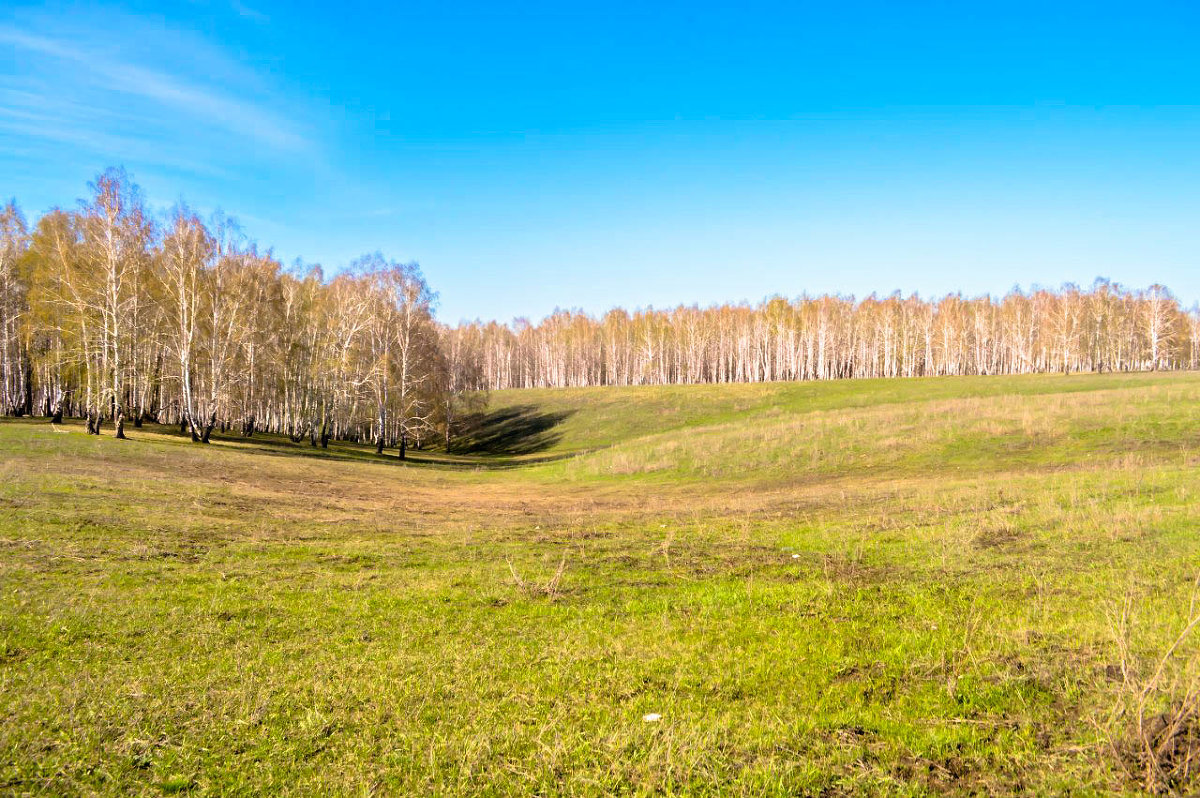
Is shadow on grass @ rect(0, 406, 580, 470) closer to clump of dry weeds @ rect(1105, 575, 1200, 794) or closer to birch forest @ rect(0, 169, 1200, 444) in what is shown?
birch forest @ rect(0, 169, 1200, 444)

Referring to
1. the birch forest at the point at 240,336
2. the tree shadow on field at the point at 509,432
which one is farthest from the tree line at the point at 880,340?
the tree shadow on field at the point at 509,432

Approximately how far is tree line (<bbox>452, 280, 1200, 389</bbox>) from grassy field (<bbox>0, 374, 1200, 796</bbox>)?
4098 inches

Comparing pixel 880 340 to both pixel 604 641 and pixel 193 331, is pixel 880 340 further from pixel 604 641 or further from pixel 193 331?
pixel 604 641

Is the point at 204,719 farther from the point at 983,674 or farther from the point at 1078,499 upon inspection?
the point at 1078,499

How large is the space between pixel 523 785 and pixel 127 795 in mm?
3632

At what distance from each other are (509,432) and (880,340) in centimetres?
8487

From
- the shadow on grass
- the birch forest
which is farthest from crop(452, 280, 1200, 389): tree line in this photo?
the shadow on grass

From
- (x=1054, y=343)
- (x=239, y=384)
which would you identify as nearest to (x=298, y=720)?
(x=239, y=384)

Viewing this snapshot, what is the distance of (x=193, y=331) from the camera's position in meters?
42.8

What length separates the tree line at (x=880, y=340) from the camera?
114438mm

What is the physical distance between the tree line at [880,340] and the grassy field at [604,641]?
4098 inches

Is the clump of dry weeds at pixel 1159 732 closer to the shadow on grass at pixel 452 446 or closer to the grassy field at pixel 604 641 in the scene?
the grassy field at pixel 604 641

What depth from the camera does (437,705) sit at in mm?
7441

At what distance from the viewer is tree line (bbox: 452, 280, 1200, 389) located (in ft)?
375
